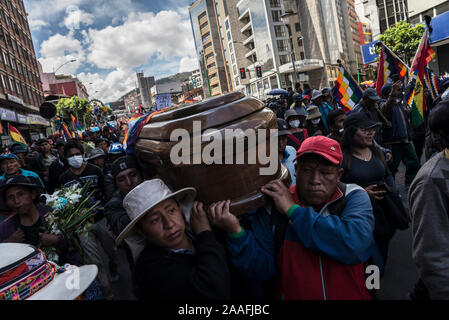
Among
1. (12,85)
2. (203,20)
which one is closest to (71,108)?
(12,85)

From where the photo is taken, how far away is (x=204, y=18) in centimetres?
8562

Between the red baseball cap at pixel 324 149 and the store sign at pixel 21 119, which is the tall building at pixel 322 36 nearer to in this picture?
the store sign at pixel 21 119

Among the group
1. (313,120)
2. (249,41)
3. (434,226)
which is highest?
(249,41)

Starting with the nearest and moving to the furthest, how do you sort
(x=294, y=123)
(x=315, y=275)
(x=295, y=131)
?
(x=315, y=275) → (x=295, y=131) → (x=294, y=123)

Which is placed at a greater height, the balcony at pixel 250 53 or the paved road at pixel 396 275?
the balcony at pixel 250 53

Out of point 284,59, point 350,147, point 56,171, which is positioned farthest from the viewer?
point 284,59

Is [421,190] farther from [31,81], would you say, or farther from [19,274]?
[31,81]

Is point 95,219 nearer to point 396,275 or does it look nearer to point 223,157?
point 223,157

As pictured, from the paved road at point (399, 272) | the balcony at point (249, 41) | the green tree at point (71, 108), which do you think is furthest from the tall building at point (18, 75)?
the balcony at point (249, 41)

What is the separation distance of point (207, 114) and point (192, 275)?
693 mm

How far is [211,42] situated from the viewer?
8506 cm

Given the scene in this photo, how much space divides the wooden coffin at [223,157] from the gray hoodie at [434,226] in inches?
35.3

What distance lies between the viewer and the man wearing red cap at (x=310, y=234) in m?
1.27
